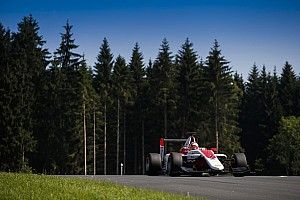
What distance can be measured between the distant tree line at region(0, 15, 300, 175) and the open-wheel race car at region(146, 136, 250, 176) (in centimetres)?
3033

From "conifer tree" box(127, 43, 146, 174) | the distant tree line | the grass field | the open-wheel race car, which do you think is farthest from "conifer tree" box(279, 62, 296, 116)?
the grass field

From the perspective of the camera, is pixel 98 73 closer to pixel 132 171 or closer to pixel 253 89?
pixel 132 171

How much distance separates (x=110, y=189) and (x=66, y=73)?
51850 millimetres

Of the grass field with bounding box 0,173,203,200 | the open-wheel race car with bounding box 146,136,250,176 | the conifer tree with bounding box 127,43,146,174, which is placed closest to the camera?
the grass field with bounding box 0,173,203,200

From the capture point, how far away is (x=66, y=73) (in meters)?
66.2

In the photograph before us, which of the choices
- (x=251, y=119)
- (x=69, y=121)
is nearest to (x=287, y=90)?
(x=251, y=119)

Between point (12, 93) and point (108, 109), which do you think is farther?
point (108, 109)

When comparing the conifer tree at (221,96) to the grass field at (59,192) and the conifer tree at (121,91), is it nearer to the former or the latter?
the conifer tree at (121,91)

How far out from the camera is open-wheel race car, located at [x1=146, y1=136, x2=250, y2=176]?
27.2m

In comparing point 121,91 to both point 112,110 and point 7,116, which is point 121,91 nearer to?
point 112,110

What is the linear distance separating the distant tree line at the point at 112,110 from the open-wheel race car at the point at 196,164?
3033cm

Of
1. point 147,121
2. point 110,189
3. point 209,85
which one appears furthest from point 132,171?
point 110,189

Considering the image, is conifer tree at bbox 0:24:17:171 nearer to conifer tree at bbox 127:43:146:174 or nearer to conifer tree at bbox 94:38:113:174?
conifer tree at bbox 94:38:113:174

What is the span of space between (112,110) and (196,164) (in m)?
45.1
